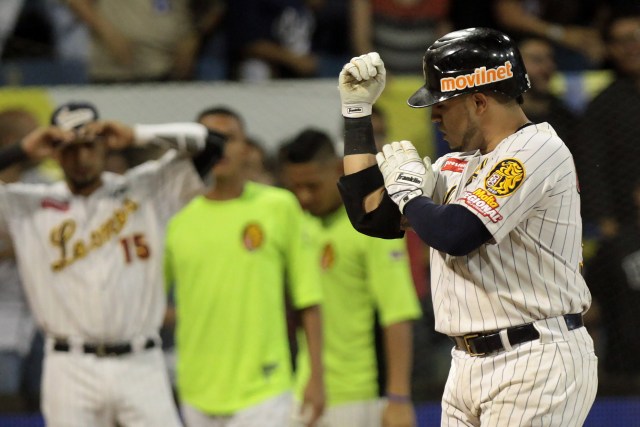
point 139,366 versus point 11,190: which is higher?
point 11,190

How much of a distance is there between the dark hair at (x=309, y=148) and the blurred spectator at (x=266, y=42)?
2627 millimetres

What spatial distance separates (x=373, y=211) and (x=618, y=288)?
12.4ft

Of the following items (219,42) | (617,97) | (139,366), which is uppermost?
(219,42)

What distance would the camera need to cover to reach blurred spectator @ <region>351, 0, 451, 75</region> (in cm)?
790

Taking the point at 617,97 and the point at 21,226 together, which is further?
the point at 617,97

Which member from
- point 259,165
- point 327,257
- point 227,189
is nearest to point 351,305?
point 327,257

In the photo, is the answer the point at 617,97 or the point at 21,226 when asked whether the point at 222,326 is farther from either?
the point at 617,97

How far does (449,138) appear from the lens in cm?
344

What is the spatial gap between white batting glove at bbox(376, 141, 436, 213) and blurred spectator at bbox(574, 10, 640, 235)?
3.69m

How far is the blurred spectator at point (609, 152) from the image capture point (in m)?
6.93

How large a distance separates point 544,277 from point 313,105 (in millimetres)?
4040

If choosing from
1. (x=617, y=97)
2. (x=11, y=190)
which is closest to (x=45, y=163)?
(x=11, y=190)

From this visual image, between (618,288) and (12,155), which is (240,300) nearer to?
(12,155)

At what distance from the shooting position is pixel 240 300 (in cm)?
513
